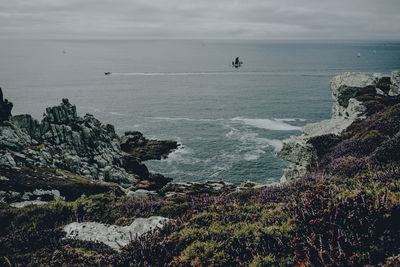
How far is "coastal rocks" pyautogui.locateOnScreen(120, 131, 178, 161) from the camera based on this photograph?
6419 cm

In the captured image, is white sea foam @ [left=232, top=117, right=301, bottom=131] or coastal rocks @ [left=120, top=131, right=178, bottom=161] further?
white sea foam @ [left=232, top=117, right=301, bottom=131]

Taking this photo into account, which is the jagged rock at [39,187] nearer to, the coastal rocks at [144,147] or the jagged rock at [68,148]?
the jagged rock at [68,148]

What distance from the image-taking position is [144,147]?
67.0 m

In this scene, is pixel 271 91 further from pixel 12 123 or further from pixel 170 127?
pixel 12 123

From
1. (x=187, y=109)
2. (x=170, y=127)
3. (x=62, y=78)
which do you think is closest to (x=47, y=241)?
(x=170, y=127)

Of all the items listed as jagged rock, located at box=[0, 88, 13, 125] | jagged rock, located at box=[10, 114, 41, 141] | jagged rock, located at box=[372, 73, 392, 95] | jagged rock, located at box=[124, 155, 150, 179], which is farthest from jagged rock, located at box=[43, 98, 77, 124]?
jagged rock, located at box=[372, 73, 392, 95]

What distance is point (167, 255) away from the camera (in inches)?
223

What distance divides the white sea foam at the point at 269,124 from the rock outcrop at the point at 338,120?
23302 millimetres

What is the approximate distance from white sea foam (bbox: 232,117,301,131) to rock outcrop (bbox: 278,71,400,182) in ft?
76.5

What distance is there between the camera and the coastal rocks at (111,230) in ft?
24.0

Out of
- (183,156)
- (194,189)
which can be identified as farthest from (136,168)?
(194,189)

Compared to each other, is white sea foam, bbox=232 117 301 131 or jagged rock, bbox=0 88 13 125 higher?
jagged rock, bbox=0 88 13 125

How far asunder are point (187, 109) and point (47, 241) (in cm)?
9217

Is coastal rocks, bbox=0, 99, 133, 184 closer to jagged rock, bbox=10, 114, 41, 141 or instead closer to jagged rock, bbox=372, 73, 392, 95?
jagged rock, bbox=10, 114, 41, 141
